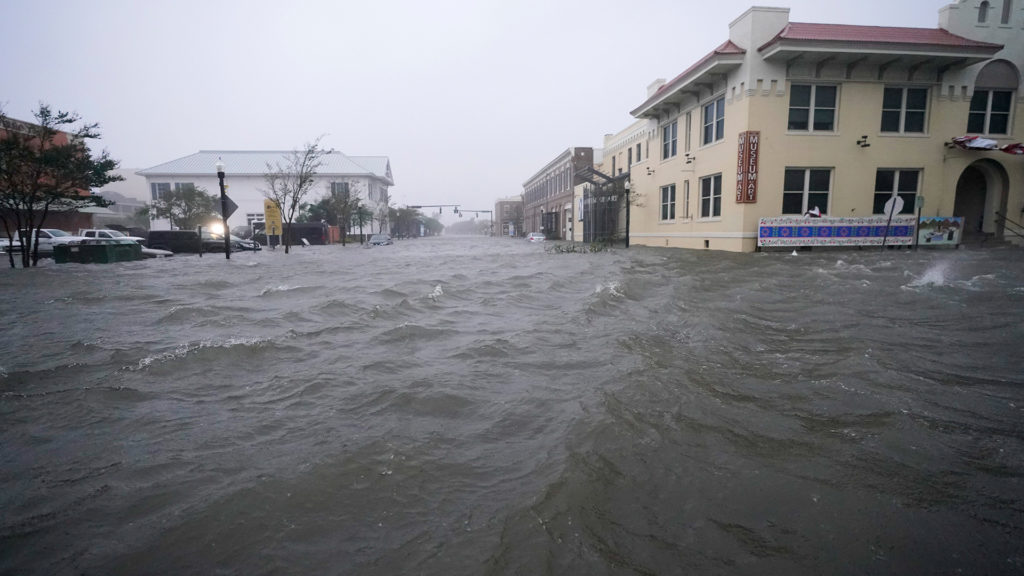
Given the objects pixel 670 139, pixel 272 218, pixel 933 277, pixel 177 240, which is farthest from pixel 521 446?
pixel 272 218

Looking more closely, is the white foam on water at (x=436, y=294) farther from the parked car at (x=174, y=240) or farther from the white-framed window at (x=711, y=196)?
the parked car at (x=174, y=240)

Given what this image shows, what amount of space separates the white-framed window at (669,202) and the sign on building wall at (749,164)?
19.9 ft

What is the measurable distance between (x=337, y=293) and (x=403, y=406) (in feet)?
22.7

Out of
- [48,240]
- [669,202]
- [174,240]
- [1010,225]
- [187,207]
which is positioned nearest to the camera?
[1010,225]

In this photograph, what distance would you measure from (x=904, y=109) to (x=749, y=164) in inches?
262

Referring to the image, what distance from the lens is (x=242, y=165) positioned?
6700 centimetres

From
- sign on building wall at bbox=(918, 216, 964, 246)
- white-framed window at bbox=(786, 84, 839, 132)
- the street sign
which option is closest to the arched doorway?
sign on building wall at bbox=(918, 216, 964, 246)

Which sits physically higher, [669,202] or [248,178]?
[248,178]

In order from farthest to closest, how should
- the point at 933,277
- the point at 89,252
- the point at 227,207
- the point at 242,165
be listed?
the point at 242,165 < the point at 227,207 < the point at 89,252 < the point at 933,277

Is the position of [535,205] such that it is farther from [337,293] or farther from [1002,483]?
[1002,483]

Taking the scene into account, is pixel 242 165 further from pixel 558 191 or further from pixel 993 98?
pixel 993 98

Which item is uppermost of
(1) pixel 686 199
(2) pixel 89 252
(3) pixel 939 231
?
(1) pixel 686 199

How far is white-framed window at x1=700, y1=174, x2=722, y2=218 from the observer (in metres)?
19.9

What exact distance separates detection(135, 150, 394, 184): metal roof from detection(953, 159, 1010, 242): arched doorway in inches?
2472
